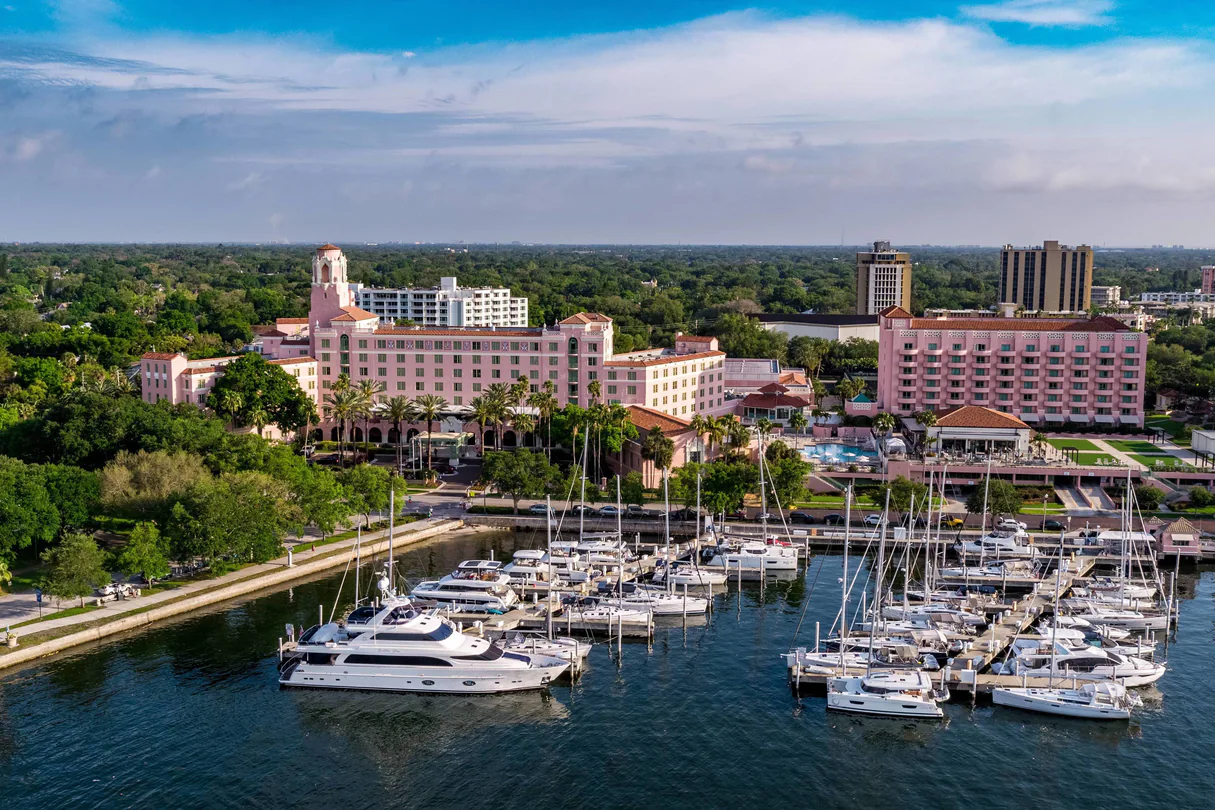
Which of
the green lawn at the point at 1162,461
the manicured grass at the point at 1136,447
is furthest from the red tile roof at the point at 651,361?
the green lawn at the point at 1162,461

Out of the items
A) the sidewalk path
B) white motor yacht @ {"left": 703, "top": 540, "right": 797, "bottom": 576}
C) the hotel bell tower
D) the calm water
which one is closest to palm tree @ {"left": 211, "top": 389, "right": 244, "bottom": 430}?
the hotel bell tower

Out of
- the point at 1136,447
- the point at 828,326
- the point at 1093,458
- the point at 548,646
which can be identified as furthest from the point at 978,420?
the point at 828,326

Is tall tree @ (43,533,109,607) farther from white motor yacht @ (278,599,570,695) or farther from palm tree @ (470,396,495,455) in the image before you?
palm tree @ (470,396,495,455)

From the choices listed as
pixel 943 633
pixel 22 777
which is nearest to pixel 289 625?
pixel 22 777

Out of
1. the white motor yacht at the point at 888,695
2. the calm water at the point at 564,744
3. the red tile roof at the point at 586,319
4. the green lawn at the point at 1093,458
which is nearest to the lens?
the calm water at the point at 564,744

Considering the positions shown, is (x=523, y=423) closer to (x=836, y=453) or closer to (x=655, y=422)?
(x=655, y=422)

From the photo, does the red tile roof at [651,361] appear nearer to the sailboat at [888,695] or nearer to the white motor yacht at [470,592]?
the white motor yacht at [470,592]
